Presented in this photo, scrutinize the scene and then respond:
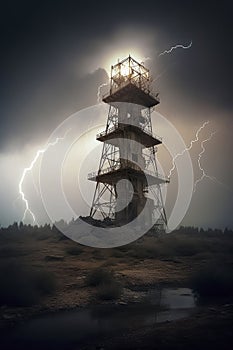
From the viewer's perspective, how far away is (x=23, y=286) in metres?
12.7

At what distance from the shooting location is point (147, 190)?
1486 inches

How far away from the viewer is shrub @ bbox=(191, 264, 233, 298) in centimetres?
1377

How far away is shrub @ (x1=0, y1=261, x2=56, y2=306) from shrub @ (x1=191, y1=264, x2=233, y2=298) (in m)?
6.94

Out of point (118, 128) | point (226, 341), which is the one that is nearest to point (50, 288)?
point (226, 341)

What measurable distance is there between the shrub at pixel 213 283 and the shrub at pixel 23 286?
22.8ft

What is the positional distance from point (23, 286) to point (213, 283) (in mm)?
8665

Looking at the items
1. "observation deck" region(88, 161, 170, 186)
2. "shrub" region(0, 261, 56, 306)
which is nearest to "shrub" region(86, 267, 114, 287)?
"shrub" region(0, 261, 56, 306)

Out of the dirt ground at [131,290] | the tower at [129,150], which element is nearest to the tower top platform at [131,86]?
the tower at [129,150]

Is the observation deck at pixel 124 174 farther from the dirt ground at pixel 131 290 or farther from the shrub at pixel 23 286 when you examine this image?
the shrub at pixel 23 286

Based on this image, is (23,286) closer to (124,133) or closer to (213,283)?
(213,283)

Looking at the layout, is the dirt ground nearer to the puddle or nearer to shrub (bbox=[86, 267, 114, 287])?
shrub (bbox=[86, 267, 114, 287])

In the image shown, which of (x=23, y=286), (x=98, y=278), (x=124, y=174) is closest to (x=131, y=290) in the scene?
(x=98, y=278)

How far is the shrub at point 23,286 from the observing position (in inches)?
474

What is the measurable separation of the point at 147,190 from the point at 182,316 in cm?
2757
